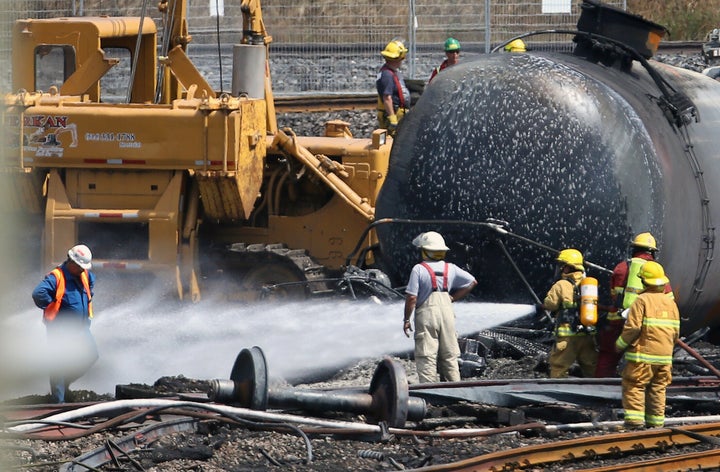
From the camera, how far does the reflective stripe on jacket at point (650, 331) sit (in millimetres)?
7938

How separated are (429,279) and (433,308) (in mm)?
204

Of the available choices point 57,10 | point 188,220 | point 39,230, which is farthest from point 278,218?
point 57,10

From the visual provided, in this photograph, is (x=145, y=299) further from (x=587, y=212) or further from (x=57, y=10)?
(x=57, y=10)

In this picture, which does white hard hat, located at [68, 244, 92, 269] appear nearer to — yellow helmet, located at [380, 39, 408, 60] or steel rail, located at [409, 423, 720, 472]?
steel rail, located at [409, 423, 720, 472]

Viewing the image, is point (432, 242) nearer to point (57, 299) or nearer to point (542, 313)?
point (542, 313)

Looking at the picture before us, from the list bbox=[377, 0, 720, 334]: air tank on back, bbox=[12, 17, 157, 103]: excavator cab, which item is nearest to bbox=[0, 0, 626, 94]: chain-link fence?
bbox=[12, 17, 157, 103]: excavator cab

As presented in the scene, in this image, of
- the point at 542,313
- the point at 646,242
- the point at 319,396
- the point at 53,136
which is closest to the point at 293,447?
the point at 319,396

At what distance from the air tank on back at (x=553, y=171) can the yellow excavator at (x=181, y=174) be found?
1.63 metres

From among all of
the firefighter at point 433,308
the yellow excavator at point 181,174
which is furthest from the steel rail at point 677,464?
the yellow excavator at point 181,174

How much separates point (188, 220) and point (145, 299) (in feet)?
2.86

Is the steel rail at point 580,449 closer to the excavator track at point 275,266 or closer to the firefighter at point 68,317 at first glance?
the firefighter at point 68,317

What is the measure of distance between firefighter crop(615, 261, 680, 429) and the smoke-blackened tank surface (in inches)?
55.2

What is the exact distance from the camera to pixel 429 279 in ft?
29.4

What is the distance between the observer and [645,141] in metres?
9.52
